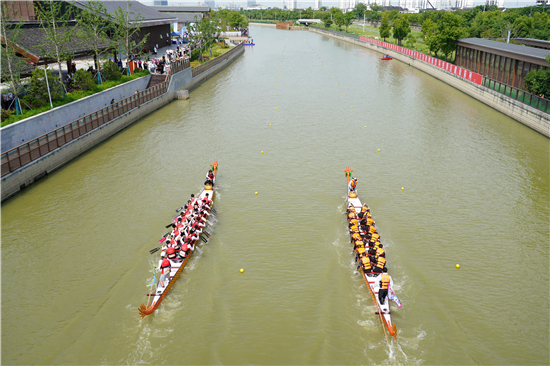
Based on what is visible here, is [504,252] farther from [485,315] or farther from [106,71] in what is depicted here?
[106,71]

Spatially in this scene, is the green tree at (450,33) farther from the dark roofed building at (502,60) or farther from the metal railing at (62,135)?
the metal railing at (62,135)

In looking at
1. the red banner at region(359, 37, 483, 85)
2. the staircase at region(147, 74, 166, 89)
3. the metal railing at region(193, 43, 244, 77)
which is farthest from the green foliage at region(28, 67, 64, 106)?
the red banner at region(359, 37, 483, 85)

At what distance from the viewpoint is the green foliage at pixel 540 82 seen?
30797mm

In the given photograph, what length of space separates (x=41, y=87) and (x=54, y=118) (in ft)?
9.17

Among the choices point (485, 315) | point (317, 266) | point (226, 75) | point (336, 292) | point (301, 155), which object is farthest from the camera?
point (226, 75)

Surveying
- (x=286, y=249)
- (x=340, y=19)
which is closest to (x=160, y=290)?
(x=286, y=249)

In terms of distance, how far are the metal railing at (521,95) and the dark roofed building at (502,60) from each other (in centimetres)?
183

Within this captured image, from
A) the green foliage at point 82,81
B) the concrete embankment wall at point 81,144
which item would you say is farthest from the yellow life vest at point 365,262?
the green foliage at point 82,81

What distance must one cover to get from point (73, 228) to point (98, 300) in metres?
5.52

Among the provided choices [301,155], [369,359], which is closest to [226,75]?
[301,155]

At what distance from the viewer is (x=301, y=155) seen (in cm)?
2655

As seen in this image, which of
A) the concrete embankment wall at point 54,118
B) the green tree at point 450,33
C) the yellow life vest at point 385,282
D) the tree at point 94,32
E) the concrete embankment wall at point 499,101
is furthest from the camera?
the green tree at point 450,33

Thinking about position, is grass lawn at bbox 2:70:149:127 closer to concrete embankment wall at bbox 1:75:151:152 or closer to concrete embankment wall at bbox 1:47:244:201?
concrete embankment wall at bbox 1:75:151:152

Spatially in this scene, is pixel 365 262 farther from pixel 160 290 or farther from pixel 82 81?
pixel 82 81
